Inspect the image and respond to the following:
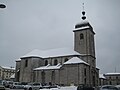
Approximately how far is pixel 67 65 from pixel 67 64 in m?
0.26

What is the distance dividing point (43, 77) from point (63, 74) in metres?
6.84

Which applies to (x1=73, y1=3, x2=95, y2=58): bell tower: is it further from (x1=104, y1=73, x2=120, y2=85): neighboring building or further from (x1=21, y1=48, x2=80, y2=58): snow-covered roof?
(x1=104, y1=73, x2=120, y2=85): neighboring building

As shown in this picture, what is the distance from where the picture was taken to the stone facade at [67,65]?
42688mm

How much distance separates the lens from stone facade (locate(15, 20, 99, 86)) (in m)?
42.7

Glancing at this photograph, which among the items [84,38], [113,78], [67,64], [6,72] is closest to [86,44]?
[84,38]

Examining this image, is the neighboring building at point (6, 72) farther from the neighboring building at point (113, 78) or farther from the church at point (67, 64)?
the neighboring building at point (113, 78)

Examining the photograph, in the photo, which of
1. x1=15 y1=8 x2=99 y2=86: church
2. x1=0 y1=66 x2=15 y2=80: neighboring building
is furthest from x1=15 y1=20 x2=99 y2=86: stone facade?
x1=0 y1=66 x2=15 y2=80: neighboring building

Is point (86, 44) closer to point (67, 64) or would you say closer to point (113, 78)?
point (67, 64)

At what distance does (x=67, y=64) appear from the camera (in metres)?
43.6

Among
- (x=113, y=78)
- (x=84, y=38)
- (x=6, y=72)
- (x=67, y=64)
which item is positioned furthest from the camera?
(x=113, y=78)

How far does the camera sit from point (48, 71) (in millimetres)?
47000

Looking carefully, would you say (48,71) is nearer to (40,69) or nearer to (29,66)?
(40,69)

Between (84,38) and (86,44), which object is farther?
(84,38)

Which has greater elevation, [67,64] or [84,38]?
[84,38]
